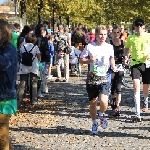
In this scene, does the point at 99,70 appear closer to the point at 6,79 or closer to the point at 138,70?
the point at 138,70

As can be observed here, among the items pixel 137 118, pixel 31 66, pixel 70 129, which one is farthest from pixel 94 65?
pixel 31 66

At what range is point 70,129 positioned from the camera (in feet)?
27.3

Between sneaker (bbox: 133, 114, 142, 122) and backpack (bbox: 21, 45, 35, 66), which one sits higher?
backpack (bbox: 21, 45, 35, 66)

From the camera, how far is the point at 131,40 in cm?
901

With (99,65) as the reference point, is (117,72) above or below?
below

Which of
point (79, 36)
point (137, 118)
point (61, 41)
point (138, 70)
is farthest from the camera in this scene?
point (79, 36)

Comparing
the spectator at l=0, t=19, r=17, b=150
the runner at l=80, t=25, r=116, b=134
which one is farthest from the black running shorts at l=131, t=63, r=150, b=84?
the spectator at l=0, t=19, r=17, b=150

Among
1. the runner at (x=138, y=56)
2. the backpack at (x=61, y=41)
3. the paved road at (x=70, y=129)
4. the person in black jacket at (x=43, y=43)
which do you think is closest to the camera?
the paved road at (x=70, y=129)

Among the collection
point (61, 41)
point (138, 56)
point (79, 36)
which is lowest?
point (138, 56)

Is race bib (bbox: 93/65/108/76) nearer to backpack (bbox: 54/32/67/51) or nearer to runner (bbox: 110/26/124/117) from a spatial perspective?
runner (bbox: 110/26/124/117)

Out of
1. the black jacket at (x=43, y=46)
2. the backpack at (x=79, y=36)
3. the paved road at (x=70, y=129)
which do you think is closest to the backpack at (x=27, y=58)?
the paved road at (x=70, y=129)

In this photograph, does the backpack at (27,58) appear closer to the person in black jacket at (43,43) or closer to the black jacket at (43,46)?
the person in black jacket at (43,43)

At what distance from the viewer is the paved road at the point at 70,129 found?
720 centimetres

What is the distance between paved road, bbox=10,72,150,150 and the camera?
7.20 metres
